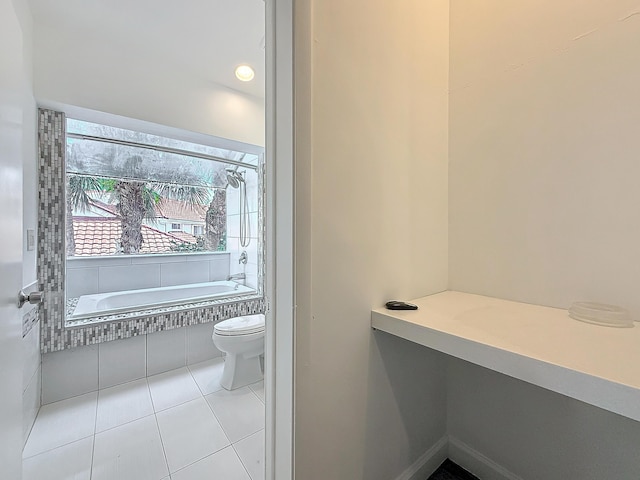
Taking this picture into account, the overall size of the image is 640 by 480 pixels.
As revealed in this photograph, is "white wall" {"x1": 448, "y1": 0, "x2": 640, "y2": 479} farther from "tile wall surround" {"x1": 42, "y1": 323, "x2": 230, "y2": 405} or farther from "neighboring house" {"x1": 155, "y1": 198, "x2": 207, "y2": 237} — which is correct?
"neighboring house" {"x1": 155, "y1": 198, "x2": 207, "y2": 237}

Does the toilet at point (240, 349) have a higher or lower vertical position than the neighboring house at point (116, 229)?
lower

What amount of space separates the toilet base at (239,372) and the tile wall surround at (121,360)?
0.51 m

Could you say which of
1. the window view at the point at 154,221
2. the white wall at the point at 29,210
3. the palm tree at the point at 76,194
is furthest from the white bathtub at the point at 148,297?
the palm tree at the point at 76,194

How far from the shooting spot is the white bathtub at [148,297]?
2.36 meters

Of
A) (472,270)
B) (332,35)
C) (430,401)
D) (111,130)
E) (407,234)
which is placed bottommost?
(430,401)

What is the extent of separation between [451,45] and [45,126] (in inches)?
101

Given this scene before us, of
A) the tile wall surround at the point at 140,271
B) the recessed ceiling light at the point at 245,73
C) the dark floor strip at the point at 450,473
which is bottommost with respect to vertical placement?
the dark floor strip at the point at 450,473

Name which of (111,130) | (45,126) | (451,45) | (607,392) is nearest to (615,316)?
(607,392)

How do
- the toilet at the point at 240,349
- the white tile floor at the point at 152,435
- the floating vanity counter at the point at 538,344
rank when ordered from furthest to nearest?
the toilet at the point at 240,349 → the white tile floor at the point at 152,435 → the floating vanity counter at the point at 538,344

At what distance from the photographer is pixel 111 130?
244 centimetres

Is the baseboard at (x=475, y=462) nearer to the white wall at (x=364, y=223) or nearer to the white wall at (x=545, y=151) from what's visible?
the white wall at (x=364, y=223)

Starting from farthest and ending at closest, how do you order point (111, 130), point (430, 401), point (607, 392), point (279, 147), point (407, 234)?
point (111, 130)
point (430, 401)
point (407, 234)
point (279, 147)
point (607, 392)

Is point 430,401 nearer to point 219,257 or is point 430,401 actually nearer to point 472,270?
point 472,270

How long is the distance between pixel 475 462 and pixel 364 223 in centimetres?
131
